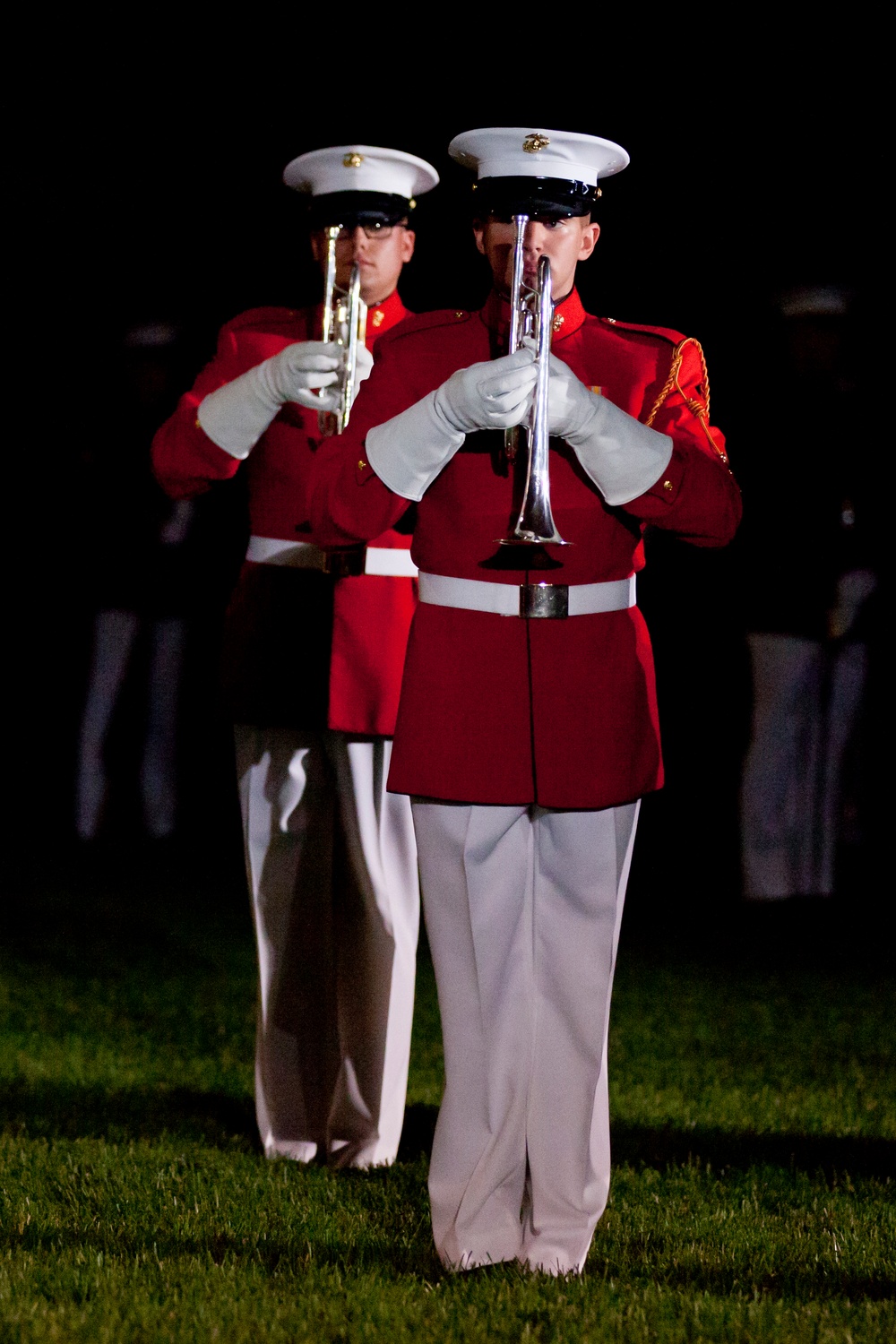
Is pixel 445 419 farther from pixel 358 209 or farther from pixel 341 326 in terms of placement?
pixel 358 209

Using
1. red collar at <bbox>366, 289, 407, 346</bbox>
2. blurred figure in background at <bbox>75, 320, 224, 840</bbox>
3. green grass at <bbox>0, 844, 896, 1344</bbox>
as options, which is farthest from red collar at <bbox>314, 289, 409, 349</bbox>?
blurred figure in background at <bbox>75, 320, 224, 840</bbox>

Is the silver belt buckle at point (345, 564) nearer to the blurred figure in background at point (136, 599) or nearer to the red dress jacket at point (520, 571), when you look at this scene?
the red dress jacket at point (520, 571)

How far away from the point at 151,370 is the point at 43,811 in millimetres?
2189

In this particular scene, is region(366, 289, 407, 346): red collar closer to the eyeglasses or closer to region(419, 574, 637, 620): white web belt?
the eyeglasses

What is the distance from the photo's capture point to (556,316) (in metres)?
3.44

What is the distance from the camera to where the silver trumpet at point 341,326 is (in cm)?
410

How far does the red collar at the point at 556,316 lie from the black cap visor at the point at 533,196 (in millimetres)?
167

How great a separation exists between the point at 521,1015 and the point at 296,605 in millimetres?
1303

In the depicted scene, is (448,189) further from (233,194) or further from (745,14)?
(745,14)

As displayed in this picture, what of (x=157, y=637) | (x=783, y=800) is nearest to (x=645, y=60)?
(x=783, y=800)

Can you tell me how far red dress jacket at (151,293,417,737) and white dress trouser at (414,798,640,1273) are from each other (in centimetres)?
89

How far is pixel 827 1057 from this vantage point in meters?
5.76

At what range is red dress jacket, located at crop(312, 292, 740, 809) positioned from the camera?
338 cm

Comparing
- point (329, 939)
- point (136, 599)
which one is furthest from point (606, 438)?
point (136, 599)
